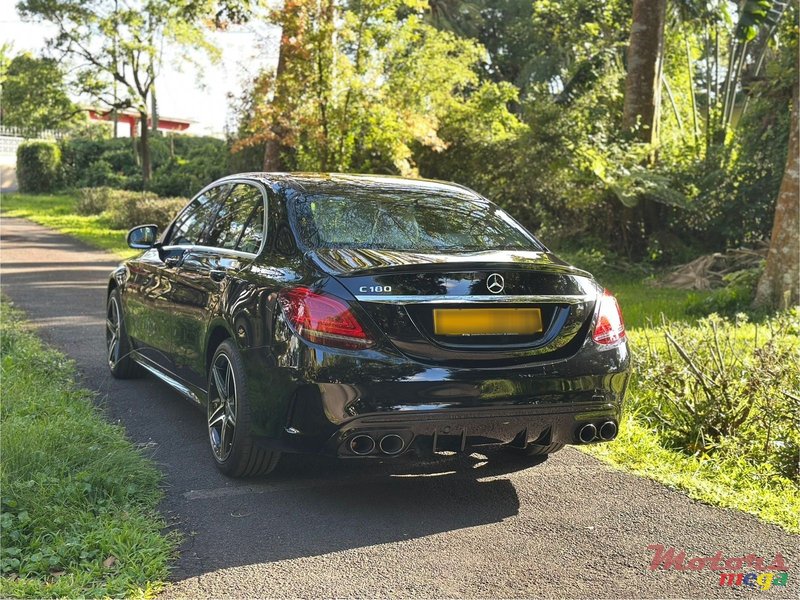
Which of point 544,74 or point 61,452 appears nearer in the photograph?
point 61,452

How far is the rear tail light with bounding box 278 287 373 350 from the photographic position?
4285 mm

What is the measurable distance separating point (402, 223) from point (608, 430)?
4.98 feet

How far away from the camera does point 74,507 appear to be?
171 inches

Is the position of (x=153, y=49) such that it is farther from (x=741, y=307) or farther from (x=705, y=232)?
(x=741, y=307)

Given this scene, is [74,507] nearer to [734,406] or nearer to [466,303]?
[466,303]

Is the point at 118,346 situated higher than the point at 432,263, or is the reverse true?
the point at 432,263

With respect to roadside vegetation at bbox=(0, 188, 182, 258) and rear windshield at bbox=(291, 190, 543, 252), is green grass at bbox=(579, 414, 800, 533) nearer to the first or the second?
rear windshield at bbox=(291, 190, 543, 252)

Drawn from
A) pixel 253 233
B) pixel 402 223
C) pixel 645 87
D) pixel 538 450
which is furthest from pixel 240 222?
pixel 645 87

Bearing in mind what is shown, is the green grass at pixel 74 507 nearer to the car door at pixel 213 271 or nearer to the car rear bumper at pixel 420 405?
the car door at pixel 213 271

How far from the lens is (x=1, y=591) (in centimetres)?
356

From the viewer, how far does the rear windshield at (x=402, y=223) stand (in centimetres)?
489

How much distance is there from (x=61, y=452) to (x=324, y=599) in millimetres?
2087

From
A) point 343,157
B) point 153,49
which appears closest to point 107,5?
point 153,49

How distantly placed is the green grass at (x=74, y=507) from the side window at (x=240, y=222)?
1.28 m
